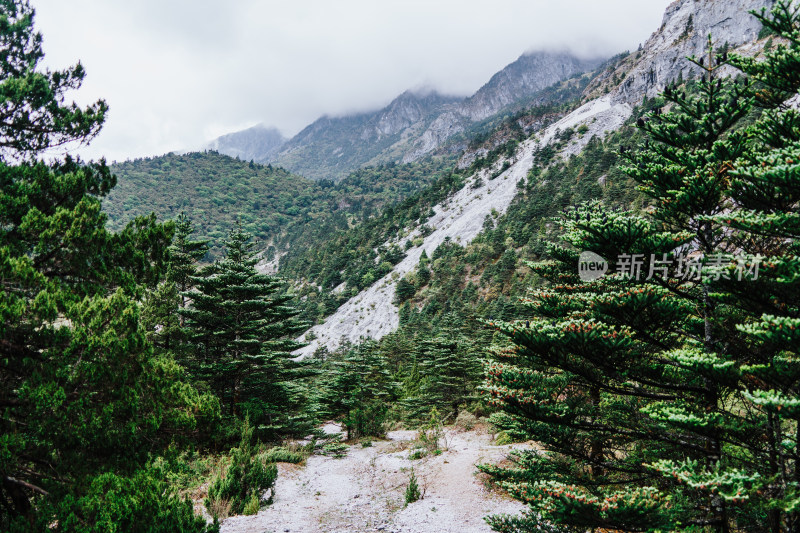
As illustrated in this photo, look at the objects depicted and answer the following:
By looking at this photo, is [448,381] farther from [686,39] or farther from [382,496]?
[686,39]

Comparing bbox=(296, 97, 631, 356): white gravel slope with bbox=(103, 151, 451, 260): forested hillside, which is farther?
bbox=(103, 151, 451, 260): forested hillside

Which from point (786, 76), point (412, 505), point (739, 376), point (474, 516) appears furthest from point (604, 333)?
point (412, 505)

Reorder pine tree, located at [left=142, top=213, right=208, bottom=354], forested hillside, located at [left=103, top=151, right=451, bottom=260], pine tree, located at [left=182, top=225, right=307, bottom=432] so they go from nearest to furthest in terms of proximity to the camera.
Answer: pine tree, located at [left=142, top=213, right=208, bottom=354] → pine tree, located at [left=182, top=225, right=307, bottom=432] → forested hillside, located at [left=103, top=151, right=451, bottom=260]

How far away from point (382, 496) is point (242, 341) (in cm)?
820

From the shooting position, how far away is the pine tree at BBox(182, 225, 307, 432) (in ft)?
52.5

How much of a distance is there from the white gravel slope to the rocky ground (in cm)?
3702

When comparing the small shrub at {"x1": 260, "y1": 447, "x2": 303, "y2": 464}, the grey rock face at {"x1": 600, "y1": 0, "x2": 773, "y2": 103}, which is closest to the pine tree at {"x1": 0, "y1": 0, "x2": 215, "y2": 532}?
the small shrub at {"x1": 260, "y1": 447, "x2": 303, "y2": 464}

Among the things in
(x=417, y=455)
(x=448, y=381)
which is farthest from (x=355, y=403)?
(x=417, y=455)

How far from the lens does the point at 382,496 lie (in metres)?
12.0

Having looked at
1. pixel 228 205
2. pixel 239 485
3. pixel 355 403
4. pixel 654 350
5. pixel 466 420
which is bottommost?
pixel 466 420

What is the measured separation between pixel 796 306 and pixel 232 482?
39.5 feet

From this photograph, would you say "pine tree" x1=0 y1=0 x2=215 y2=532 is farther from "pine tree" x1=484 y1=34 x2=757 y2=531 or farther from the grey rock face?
the grey rock face

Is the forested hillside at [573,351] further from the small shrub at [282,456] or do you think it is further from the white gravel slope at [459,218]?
the white gravel slope at [459,218]

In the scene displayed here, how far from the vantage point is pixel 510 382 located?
20.0 ft
